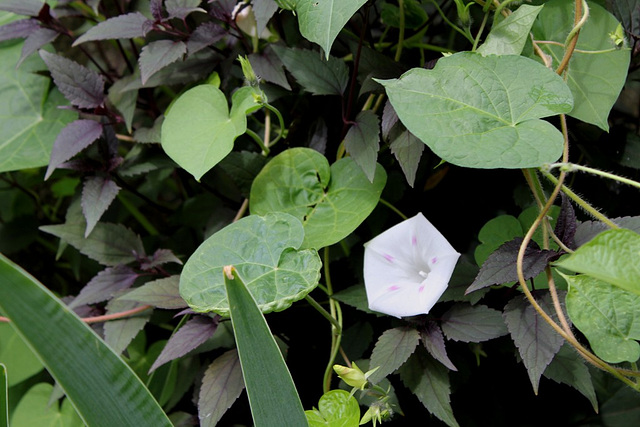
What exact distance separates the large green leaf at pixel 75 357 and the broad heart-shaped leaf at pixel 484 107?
418 millimetres

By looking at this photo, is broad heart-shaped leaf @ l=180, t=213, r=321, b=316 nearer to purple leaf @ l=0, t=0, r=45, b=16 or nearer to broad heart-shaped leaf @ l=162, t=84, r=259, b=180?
broad heart-shaped leaf @ l=162, t=84, r=259, b=180

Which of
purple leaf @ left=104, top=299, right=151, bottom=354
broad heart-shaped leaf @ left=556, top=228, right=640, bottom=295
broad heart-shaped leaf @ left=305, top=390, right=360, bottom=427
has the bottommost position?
broad heart-shaped leaf @ left=305, top=390, right=360, bottom=427

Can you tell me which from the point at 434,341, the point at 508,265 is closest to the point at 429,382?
the point at 434,341

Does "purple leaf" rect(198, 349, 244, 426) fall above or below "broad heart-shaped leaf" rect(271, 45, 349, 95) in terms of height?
below

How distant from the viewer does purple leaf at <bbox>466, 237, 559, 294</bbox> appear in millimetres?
722

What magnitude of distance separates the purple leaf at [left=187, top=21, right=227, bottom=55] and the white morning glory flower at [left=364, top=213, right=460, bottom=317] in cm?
44

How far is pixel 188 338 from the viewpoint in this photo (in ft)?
2.76

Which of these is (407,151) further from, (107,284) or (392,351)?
(107,284)

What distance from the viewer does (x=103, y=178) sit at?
1017 mm

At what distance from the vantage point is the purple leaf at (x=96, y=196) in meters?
0.97

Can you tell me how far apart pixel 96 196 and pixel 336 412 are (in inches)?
21.1

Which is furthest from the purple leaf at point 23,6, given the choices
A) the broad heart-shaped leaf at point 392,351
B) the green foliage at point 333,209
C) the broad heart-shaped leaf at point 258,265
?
the broad heart-shaped leaf at point 392,351

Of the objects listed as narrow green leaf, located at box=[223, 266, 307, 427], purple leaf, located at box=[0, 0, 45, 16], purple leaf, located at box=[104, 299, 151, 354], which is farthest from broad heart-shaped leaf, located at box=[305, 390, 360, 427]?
purple leaf, located at box=[0, 0, 45, 16]

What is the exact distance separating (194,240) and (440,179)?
0.50 m
